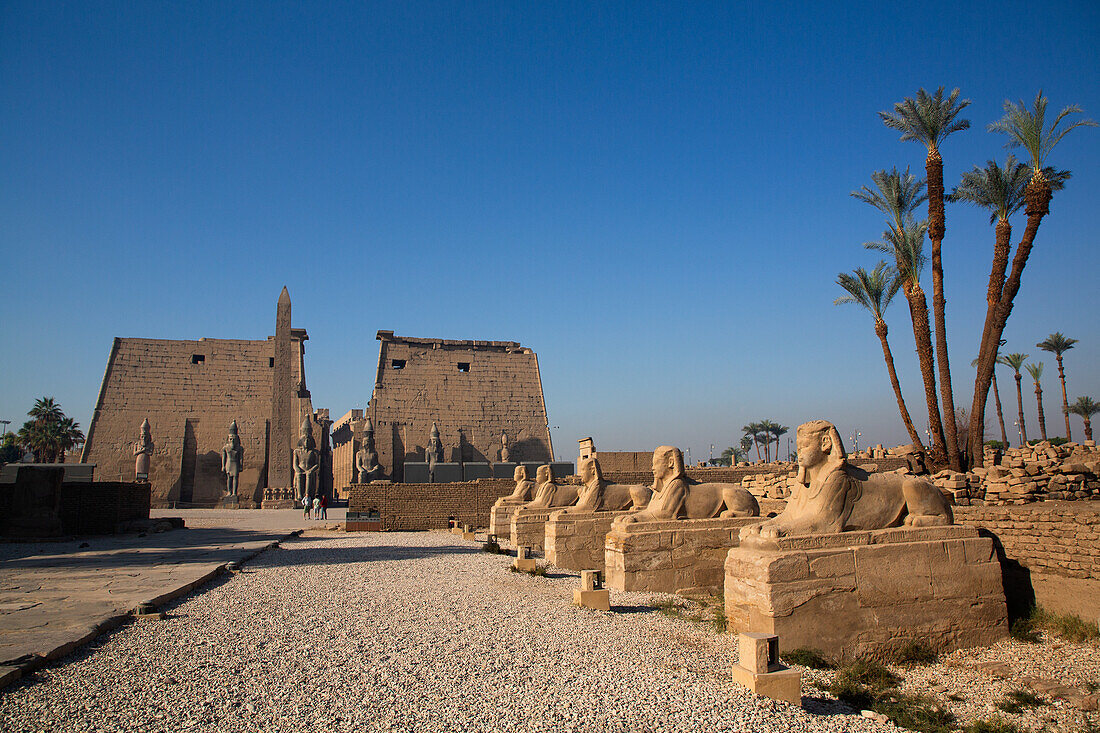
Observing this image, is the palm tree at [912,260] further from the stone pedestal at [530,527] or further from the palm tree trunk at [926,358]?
Result: the stone pedestal at [530,527]

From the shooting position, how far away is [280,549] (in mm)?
11414

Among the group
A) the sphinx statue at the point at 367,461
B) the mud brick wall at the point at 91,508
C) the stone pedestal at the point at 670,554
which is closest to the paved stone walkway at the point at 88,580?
the mud brick wall at the point at 91,508

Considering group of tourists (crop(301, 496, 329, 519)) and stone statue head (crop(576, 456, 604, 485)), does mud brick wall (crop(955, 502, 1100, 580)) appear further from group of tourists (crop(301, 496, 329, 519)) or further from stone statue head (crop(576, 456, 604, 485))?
group of tourists (crop(301, 496, 329, 519))

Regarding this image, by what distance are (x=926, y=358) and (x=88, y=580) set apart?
16038 mm

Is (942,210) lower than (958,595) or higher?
higher

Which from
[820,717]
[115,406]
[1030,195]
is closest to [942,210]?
[1030,195]

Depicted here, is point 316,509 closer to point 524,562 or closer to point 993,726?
point 524,562

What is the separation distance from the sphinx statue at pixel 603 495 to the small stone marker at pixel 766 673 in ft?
15.9

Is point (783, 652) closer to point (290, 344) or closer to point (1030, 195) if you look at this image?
point (1030, 195)

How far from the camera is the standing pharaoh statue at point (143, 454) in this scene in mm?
25000

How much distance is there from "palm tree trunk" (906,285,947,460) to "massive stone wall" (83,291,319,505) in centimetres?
2123

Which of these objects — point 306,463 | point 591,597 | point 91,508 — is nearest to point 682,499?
point 591,597

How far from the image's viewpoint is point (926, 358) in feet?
49.8

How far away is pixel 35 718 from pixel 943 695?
16.3ft
